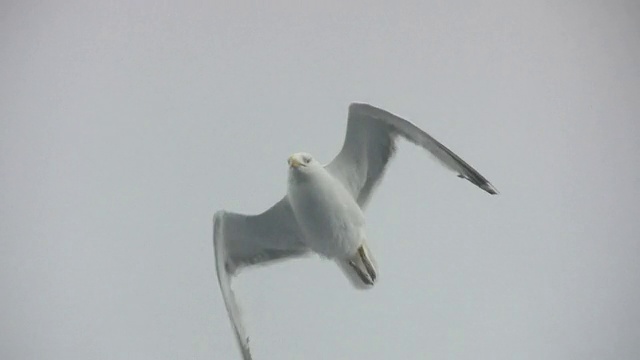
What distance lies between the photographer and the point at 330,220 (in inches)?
59.9

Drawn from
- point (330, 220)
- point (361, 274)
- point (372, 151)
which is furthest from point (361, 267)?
point (372, 151)

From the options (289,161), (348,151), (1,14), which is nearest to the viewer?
(289,161)

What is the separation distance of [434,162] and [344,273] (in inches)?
14.2

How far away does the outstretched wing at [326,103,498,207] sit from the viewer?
1455mm

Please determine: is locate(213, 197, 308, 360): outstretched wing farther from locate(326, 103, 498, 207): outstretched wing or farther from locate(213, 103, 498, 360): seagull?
locate(326, 103, 498, 207): outstretched wing

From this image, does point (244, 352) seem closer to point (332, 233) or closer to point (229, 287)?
point (229, 287)

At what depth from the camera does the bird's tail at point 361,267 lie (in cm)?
159

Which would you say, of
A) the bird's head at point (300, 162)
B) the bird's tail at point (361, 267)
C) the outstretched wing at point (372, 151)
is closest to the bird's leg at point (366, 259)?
the bird's tail at point (361, 267)


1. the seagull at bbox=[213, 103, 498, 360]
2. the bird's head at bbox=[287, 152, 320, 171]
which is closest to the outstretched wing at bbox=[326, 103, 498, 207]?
the seagull at bbox=[213, 103, 498, 360]

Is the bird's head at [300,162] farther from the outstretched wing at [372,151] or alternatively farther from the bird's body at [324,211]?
the outstretched wing at [372,151]

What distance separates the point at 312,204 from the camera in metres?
1.50

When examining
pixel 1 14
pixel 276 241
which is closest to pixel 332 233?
pixel 276 241

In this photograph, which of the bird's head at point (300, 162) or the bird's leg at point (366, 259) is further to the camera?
the bird's leg at point (366, 259)

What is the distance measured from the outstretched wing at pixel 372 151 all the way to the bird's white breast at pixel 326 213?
59mm
